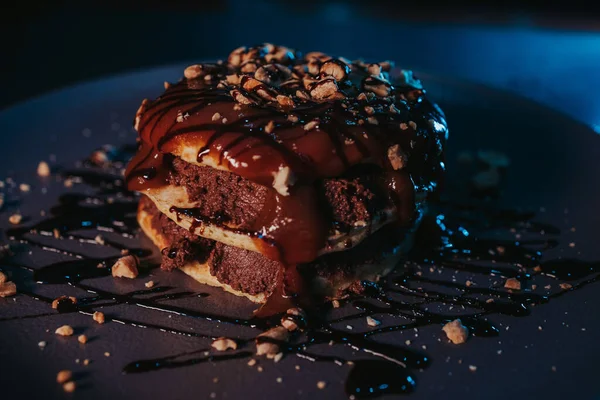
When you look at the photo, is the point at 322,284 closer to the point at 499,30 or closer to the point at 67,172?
the point at 67,172

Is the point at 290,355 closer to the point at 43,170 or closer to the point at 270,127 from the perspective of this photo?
the point at 270,127

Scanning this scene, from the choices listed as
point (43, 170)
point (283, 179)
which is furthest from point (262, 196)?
point (43, 170)

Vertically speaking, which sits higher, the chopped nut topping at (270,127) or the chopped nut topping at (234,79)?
the chopped nut topping at (234,79)

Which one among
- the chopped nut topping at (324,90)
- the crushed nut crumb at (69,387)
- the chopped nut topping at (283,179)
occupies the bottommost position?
the crushed nut crumb at (69,387)

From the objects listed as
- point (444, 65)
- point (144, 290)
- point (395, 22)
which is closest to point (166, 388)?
point (144, 290)

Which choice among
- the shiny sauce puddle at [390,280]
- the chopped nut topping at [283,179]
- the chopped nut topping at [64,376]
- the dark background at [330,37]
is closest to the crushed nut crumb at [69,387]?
the chopped nut topping at [64,376]

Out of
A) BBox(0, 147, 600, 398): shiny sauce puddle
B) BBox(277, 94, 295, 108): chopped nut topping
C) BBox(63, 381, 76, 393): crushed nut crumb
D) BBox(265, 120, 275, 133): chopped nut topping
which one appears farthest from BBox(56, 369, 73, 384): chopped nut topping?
BBox(277, 94, 295, 108): chopped nut topping

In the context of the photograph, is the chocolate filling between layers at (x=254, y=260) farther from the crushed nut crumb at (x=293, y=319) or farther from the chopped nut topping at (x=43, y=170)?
the chopped nut topping at (x=43, y=170)
